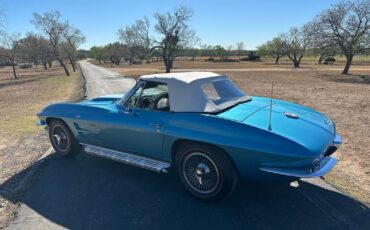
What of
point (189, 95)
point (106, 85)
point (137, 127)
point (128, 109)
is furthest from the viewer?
point (106, 85)

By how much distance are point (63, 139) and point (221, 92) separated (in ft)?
9.85

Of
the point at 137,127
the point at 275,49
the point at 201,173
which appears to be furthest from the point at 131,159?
the point at 275,49

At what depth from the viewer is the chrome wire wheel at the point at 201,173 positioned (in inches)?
137

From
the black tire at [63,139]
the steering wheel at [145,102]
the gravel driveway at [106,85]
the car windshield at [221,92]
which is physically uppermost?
the car windshield at [221,92]

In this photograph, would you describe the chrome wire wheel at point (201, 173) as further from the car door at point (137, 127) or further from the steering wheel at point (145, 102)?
the steering wheel at point (145, 102)

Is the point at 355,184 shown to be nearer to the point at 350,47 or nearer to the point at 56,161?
the point at 56,161

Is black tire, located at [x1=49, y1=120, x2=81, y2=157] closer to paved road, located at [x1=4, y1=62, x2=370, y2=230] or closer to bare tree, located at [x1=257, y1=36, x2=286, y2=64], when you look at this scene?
paved road, located at [x1=4, y1=62, x2=370, y2=230]

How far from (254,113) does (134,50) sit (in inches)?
1629

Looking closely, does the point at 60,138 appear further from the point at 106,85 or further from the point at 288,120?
the point at 106,85

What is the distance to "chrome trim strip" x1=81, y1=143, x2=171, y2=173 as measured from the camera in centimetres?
380

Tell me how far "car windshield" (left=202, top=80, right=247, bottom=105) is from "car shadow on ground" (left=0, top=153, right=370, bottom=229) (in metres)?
1.27

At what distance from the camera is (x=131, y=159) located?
4.08 m

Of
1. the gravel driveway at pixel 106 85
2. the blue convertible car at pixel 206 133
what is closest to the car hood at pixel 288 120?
the blue convertible car at pixel 206 133

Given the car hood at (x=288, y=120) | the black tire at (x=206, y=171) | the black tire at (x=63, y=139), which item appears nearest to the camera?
the car hood at (x=288, y=120)
